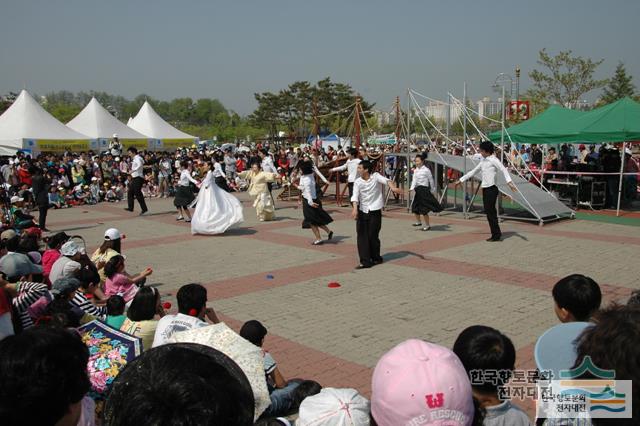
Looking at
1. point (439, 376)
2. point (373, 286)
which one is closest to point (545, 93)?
point (373, 286)

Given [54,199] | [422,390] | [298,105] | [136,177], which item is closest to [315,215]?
[136,177]

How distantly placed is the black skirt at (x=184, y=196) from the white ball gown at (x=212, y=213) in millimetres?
1727

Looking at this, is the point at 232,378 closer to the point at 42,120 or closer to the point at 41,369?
the point at 41,369

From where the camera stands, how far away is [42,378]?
5.09 feet

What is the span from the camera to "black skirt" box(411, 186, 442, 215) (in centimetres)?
1195

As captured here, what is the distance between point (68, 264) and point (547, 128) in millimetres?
14868

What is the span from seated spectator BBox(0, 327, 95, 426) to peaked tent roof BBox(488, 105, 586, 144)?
52.2 feet

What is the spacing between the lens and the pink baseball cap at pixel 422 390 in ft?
5.98

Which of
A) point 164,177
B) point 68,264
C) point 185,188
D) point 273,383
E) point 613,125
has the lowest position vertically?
point 273,383

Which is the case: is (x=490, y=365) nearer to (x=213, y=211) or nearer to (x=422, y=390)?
(x=422, y=390)

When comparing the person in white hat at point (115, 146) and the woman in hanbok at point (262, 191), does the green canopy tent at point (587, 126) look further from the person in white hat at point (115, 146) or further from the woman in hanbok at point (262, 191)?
the person in white hat at point (115, 146)

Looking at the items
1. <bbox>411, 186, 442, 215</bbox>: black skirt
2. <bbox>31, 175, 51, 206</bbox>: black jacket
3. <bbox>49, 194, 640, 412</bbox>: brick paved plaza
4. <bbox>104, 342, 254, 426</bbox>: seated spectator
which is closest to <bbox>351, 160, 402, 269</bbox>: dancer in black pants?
<bbox>49, 194, 640, 412</bbox>: brick paved plaza

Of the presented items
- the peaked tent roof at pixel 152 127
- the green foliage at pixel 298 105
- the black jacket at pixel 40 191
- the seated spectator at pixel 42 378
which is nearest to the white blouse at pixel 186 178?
the black jacket at pixel 40 191

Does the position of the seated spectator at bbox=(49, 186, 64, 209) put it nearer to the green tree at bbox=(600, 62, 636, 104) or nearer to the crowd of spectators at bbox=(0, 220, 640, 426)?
the crowd of spectators at bbox=(0, 220, 640, 426)
